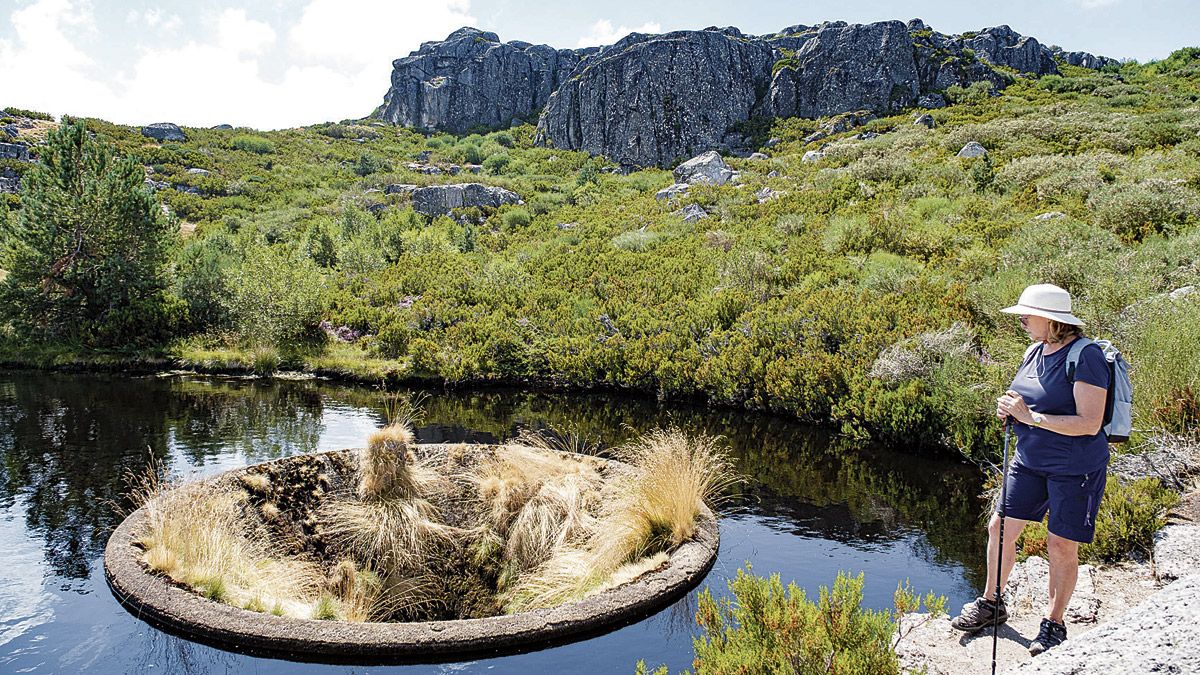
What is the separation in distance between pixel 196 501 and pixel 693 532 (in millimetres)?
5080

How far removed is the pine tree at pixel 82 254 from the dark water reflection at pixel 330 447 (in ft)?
17.4

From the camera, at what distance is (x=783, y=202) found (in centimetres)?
2734

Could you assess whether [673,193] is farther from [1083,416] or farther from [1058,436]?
[1083,416]

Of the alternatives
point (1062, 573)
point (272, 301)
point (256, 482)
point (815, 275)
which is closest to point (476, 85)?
point (272, 301)

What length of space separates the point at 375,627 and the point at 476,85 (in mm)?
81650

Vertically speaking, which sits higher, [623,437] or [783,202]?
[783,202]

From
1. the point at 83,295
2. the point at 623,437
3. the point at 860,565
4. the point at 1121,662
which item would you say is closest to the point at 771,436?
the point at 623,437

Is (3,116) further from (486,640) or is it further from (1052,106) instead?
(1052,106)

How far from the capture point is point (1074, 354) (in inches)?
147

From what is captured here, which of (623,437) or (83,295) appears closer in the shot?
(623,437)

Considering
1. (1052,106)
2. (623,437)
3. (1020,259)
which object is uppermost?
(1052,106)

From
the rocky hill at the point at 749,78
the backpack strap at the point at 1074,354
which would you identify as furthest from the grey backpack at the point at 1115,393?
the rocky hill at the point at 749,78

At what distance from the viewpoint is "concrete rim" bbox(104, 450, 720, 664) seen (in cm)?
516

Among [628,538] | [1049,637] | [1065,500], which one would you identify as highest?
[1065,500]
